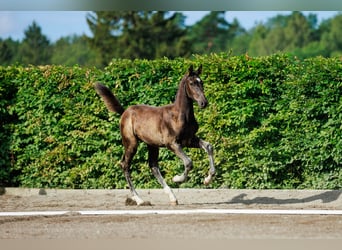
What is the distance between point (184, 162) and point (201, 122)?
2.51 m

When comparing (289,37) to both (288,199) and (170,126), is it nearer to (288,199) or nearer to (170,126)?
(288,199)

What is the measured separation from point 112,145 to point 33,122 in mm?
1704

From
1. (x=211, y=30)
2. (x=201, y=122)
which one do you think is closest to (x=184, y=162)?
(x=201, y=122)

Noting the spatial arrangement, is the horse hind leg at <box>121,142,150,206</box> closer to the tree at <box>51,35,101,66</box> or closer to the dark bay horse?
the dark bay horse

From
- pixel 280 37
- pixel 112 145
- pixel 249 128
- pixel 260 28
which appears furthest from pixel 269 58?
pixel 260 28

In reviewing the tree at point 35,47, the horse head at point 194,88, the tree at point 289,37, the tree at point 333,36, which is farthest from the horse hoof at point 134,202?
the tree at point 289,37

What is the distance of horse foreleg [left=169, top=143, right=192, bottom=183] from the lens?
1107cm

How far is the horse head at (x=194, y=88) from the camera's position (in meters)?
11.0

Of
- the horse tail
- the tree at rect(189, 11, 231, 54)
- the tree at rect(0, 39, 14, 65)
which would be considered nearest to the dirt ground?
the horse tail

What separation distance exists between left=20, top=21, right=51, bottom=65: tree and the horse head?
53269 millimetres

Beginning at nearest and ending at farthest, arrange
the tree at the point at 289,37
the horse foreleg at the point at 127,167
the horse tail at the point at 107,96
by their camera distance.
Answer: the horse foreleg at the point at 127,167, the horse tail at the point at 107,96, the tree at the point at 289,37

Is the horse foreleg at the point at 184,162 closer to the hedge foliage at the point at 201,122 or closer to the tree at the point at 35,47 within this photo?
the hedge foliage at the point at 201,122

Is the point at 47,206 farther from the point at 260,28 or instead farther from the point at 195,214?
the point at 260,28

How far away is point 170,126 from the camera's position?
11.5 meters
